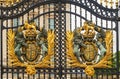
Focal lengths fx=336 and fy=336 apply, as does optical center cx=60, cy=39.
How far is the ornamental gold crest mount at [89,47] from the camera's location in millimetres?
5992

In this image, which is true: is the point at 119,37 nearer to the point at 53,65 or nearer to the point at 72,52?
the point at 72,52

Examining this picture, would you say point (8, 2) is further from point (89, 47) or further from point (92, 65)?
point (92, 65)

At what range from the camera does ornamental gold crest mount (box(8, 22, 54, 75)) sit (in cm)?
602

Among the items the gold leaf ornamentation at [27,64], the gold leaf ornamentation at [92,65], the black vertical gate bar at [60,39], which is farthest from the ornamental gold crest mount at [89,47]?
the gold leaf ornamentation at [27,64]

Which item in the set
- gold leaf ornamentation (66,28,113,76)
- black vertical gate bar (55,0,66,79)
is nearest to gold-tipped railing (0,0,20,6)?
black vertical gate bar (55,0,66,79)

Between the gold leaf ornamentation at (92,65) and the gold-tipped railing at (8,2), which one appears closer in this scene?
the gold leaf ornamentation at (92,65)

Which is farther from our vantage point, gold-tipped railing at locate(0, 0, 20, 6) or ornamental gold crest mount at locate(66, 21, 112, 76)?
gold-tipped railing at locate(0, 0, 20, 6)

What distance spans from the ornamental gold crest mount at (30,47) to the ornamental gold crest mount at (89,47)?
1.24ft

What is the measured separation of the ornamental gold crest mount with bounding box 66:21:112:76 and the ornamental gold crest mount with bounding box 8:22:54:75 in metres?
0.38

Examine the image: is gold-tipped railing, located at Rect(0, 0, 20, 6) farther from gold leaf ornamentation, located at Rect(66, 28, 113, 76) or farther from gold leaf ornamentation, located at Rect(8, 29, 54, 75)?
gold leaf ornamentation, located at Rect(66, 28, 113, 76)

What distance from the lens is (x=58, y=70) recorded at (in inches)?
239

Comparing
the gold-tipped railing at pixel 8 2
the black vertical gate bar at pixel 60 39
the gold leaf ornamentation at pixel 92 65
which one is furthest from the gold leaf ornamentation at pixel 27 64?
the gold-tipped railing at pixel 8 2

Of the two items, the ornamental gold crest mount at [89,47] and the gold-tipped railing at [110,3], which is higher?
the gold-tipped railing at [110,3]

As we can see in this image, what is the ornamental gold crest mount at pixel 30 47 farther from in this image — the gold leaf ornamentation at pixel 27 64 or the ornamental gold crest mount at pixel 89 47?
the ornamental gold crest mount at pixel 89 47
